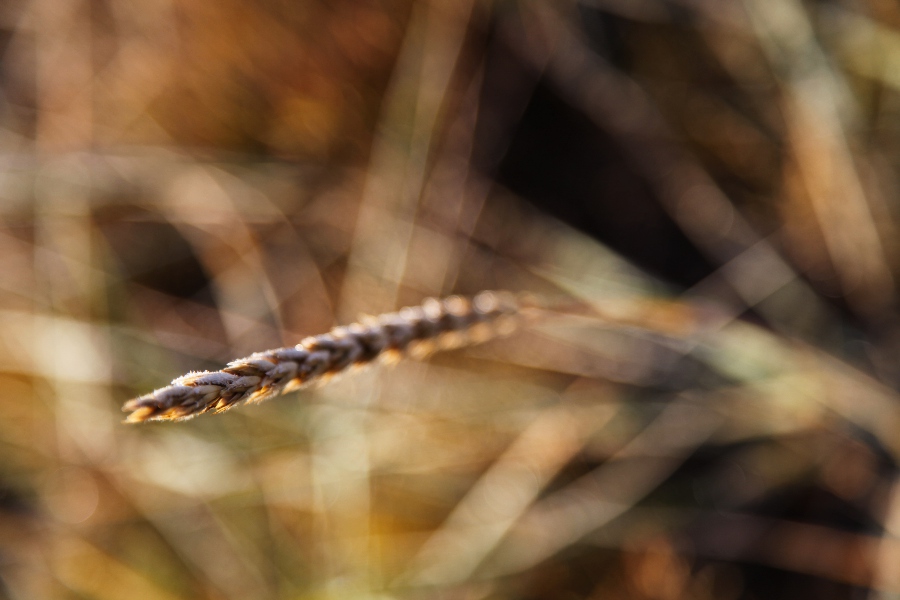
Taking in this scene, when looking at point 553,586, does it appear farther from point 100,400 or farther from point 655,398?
point 100,400

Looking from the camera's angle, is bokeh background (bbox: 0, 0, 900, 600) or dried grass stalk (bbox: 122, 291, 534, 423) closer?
dried grass stalk (bbox: 122, 291, 534, 423)

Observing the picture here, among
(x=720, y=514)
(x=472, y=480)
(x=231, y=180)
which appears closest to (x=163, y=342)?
(x=231, y=180)

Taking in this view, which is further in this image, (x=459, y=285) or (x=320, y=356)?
(x=459, y=285)

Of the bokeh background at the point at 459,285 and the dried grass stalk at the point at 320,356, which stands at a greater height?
the bokeh background at the point at 459,285

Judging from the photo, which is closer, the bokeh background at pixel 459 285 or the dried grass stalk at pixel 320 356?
the dried grass stalk at pixel 320 356
